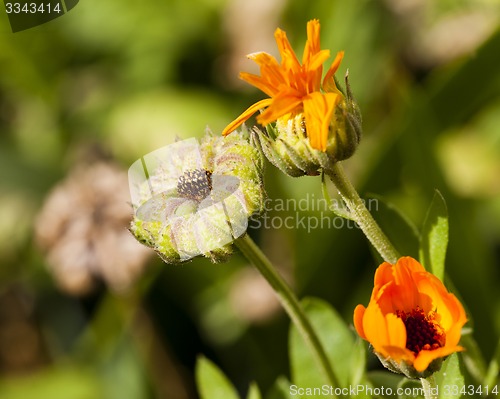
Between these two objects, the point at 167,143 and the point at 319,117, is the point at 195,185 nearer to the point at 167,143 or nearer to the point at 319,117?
the point at 319,117

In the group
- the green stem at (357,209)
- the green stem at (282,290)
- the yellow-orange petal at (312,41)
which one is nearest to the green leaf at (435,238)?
the green stem at (357,209)

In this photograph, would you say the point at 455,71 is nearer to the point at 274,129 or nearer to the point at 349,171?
the point at 349,171

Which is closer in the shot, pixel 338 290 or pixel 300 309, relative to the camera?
pixel 300 309

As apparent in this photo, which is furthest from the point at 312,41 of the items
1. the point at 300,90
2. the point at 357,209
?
the point at 357,209

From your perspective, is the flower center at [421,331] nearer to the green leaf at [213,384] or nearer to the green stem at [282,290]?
the green stem at [282,290]

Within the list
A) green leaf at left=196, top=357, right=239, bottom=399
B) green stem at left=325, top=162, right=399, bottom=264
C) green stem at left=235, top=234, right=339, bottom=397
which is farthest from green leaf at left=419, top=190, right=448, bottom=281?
Result: green leaf at left=196, top=357, right=239, bottom=399

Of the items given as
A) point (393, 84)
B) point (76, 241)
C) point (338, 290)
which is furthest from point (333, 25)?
point (76, 241)

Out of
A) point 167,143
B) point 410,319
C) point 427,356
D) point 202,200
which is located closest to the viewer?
point 427,356
